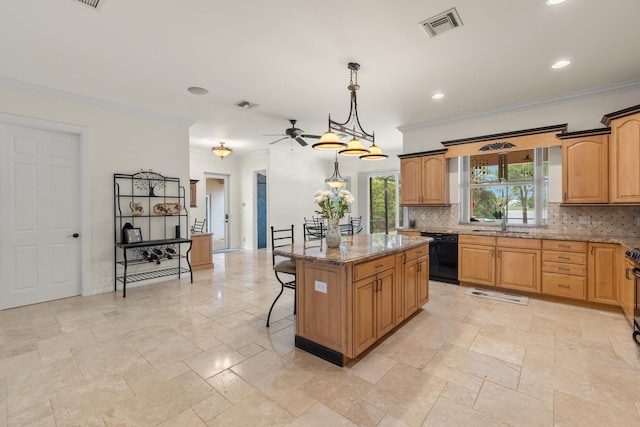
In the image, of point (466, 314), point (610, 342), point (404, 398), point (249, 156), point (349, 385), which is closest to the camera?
point (404, 398)

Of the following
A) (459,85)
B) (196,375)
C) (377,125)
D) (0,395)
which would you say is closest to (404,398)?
(196,375)

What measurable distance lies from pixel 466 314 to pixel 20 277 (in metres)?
5.57

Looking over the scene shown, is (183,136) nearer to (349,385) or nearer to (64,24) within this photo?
(64,24)

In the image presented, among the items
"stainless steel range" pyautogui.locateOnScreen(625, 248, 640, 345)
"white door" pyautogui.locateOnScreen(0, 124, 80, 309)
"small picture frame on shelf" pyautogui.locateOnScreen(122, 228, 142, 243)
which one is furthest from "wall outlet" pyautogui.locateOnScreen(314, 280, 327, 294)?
"white door" pyautogui.locateOnScreen(0, 124, 80, 309)

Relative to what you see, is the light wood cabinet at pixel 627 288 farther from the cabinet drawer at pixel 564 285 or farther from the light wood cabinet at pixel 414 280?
the light wood cabinet at pixel 414 280

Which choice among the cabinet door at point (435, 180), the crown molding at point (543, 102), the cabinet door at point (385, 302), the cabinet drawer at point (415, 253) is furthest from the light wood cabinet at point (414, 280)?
the crown molding at point (543, 102)

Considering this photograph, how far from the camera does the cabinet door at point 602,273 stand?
3.52 m

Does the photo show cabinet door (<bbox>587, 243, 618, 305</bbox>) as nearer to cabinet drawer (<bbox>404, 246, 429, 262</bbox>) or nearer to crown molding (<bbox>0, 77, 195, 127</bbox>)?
cabinet drawer (<bbox>404, 246, 429, 262</bbox>)

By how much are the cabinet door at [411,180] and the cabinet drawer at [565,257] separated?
1999 millimetres

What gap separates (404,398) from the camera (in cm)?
202

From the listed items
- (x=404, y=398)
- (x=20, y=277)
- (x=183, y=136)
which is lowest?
(x=404, y=398)

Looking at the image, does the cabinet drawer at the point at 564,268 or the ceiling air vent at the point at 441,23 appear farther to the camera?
the cabinet drawer at the point at 564,268

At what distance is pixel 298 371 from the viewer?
2.34m

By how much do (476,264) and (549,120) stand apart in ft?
7.62
